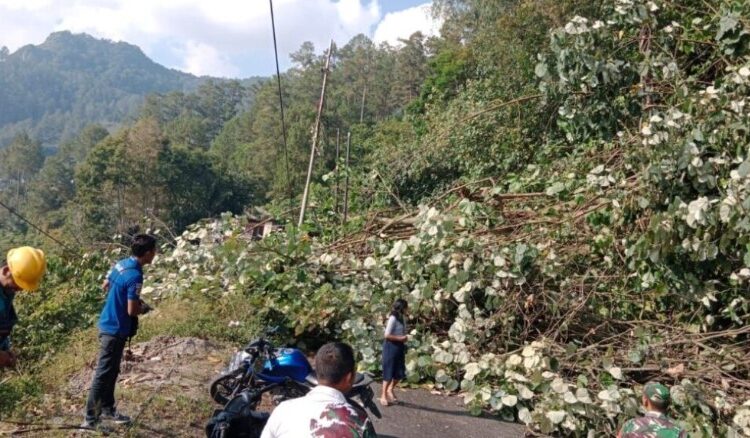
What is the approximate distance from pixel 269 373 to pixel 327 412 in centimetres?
242

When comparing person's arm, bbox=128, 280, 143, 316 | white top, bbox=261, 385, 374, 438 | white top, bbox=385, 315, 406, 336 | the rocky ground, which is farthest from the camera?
white top, bbox=385, 315, 406, 336

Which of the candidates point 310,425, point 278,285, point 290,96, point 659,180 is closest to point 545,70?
point 659,180

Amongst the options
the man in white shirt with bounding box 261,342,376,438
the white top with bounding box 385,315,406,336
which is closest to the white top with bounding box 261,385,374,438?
the man in white shirt with bounding box 261,342,376,438

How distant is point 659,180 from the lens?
230 inches

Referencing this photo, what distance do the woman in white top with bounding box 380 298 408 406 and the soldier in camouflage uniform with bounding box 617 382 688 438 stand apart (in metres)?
2.25

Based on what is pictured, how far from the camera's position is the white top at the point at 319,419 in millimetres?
2121

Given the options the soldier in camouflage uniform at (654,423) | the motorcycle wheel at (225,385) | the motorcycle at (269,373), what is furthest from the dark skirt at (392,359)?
the soldier in camouflage uniform at (654,423)

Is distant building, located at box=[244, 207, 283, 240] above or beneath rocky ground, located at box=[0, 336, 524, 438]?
above

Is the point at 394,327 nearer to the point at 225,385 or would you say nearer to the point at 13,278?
the point at 225,385

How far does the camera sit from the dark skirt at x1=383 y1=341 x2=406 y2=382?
5699mm

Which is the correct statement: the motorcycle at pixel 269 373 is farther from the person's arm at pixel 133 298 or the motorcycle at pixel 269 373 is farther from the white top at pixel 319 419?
the white top at pixel 319 419

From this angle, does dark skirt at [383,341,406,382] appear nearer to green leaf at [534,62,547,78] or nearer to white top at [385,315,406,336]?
white top at [385,315,406,336]

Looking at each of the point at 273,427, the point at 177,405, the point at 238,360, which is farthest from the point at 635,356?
the point at 273,427

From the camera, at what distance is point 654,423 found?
377cm
